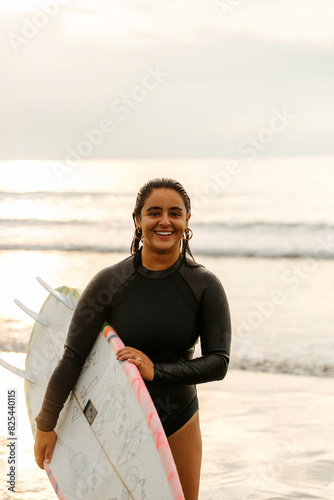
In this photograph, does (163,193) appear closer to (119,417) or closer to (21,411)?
(119,417)

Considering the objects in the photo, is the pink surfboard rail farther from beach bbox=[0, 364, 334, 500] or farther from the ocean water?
the ocean water

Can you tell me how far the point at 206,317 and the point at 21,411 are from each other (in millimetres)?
3156

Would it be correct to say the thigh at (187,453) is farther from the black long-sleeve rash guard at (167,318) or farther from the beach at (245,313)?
the beach at (245,313)

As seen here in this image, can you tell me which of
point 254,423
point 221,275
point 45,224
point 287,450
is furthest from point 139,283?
point 45,224

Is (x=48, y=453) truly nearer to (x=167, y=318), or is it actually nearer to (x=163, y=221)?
(x=167, y=318)

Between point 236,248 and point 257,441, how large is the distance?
38.1ft

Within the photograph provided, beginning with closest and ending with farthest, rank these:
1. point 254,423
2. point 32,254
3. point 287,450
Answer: point 287,450
point 254,423
point 32,254

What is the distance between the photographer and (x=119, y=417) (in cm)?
215

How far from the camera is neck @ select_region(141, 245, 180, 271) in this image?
6.93 feet

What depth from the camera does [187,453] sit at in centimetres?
216

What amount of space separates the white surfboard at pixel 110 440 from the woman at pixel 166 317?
0.24ft

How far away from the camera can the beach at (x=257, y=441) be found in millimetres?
3805

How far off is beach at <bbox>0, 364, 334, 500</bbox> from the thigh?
1.65 meters

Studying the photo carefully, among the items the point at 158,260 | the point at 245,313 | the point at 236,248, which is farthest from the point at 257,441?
the point at 236,248
